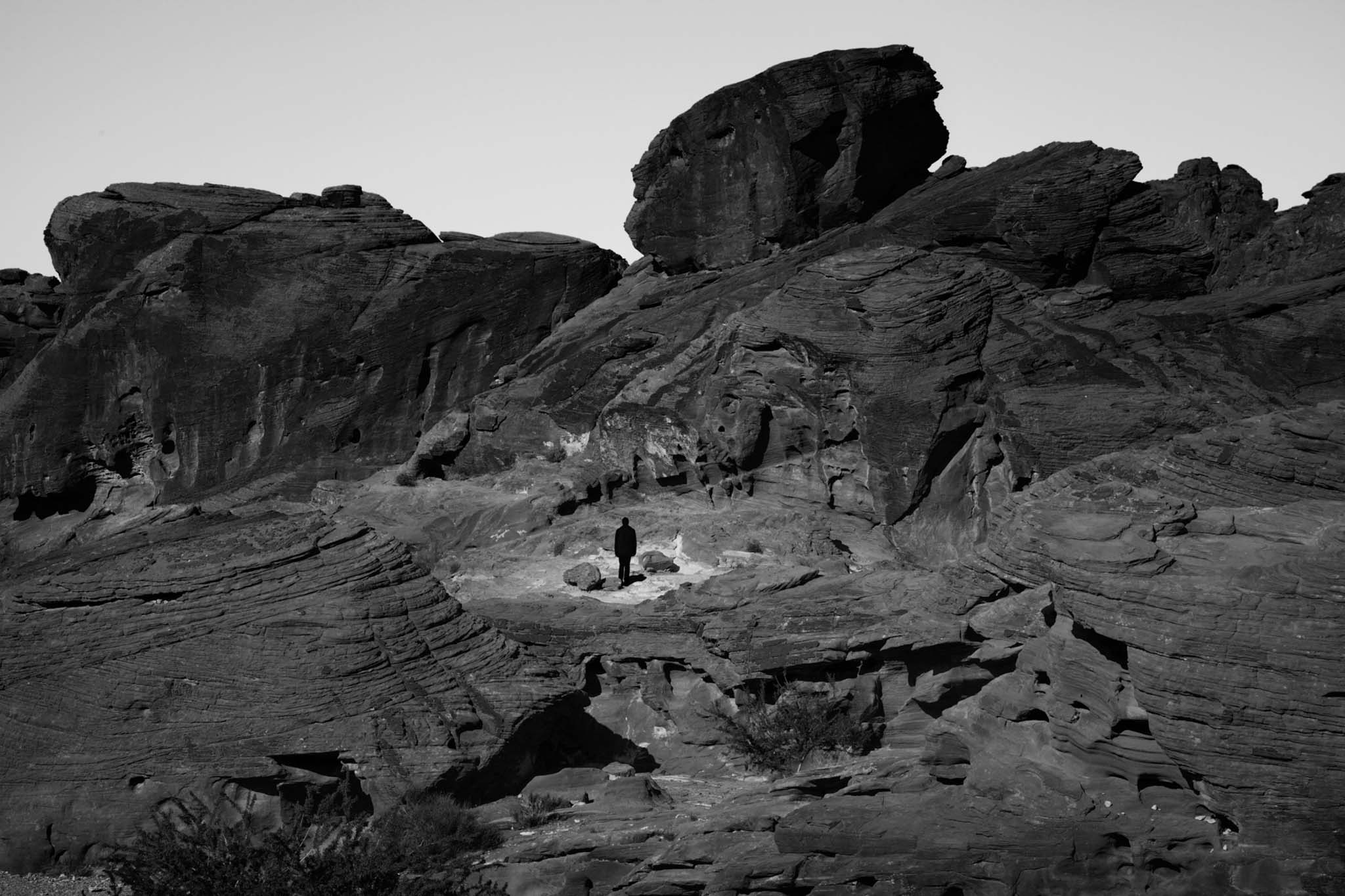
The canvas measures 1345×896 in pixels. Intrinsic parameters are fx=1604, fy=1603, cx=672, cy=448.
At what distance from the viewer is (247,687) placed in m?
19.7

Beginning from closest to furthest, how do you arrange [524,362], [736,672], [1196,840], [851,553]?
1. [1196,840]
2. [736,672]
3. [851,553]
4. [524,362]

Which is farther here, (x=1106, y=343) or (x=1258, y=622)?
(x=1106, y=343)

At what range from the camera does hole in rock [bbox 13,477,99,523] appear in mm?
39406

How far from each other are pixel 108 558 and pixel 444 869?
292 inches

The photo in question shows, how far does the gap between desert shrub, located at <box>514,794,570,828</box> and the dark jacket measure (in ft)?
25.7

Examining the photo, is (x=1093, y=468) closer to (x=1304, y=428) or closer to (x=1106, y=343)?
(x=1304, y=428)

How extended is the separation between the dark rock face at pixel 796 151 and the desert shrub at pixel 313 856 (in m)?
20.7

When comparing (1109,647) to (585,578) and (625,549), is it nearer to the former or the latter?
(625,549)

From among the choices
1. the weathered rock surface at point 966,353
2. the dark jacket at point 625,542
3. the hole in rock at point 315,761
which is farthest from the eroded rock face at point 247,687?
the weathered rock surface at point 966,353

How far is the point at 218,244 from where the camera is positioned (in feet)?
126

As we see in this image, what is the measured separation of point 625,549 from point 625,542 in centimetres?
11

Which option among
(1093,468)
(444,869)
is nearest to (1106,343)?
(1093,468)

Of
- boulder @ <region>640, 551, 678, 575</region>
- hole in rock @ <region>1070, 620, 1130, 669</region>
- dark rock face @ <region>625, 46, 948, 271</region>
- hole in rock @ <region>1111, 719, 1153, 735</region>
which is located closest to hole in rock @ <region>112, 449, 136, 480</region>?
dark rock face @ <region>625, 46, 948, 271</region>

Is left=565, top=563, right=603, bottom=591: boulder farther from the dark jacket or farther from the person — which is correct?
the dark jacket
